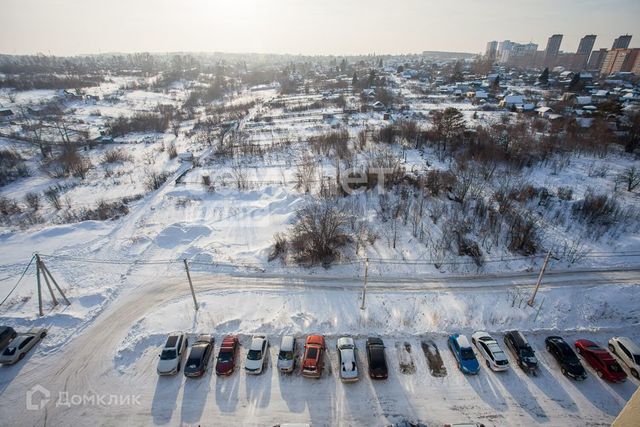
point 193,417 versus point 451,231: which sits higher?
point 451,231

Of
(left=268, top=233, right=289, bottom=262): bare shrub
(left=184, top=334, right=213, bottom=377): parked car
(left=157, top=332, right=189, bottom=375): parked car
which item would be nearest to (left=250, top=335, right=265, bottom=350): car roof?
(left=184, top=334, right=213, bottom=377): parked car

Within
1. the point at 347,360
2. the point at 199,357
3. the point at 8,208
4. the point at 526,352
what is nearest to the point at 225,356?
the point at 199,357

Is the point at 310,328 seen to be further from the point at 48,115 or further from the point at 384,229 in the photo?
the point at 48,115

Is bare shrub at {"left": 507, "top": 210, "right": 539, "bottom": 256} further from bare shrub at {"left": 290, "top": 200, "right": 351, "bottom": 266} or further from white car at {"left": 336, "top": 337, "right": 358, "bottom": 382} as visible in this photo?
white car at {"left": 336, "top": 337, "right": 358, "bottom": 382}

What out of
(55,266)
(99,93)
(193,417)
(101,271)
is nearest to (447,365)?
(193,417)

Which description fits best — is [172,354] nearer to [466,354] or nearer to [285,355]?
[285,355]

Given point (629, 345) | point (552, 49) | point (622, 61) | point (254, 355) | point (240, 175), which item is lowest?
point (254, 355)
